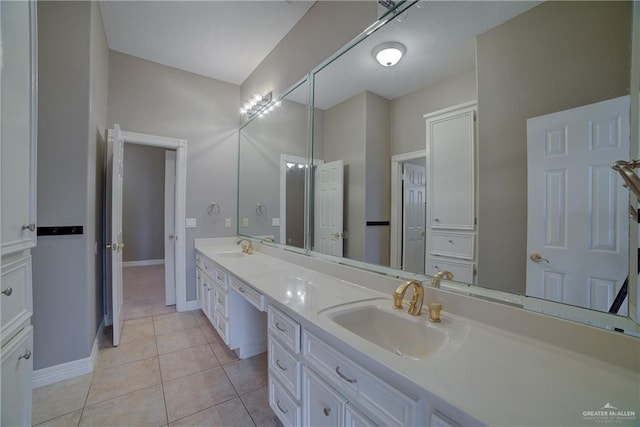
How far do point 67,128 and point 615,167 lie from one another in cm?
301

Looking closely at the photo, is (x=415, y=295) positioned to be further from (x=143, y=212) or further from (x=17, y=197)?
(x=143, y=212)

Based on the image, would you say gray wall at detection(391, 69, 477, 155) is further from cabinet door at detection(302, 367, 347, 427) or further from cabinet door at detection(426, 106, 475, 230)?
cabinet door at detection(302, 367, 347, 427)

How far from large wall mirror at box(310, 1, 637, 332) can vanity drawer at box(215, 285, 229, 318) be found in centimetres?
125

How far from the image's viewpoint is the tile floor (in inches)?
61.2

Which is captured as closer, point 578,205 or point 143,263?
point 578,205

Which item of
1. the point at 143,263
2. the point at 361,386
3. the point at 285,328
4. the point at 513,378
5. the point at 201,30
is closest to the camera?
the point at 513,378

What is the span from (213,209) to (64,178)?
156cm

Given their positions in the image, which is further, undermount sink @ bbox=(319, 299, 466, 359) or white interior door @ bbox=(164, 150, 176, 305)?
white interior door @ bbox=(164, 150, 176, 305)

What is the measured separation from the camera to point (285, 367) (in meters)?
1.30

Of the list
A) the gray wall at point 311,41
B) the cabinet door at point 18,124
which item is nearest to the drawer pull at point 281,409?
the cabinet door at point 18,124

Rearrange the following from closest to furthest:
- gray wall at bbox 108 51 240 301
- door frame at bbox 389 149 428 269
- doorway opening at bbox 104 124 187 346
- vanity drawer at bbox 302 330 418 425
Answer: vanity drawer at bbox 302 330 418 425
door frame at bbox 389 149 428 269
doorway opening at bbox 104 124 187 346
gray wall at bbox 108 51 240 301

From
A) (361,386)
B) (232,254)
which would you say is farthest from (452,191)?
(232,254)

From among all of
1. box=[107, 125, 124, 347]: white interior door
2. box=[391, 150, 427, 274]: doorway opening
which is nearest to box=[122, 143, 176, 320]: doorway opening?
box=[107, 125, 124, 347]: white interior door

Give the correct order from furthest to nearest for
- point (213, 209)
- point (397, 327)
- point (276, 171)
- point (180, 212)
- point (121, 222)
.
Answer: point (213, 209) → point (180, 212) → point (276, 171) → point (121, 222) → point (397, 327)
